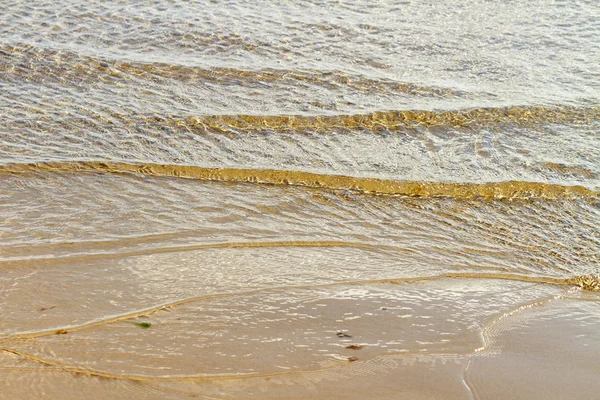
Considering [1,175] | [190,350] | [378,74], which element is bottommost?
[190,350]

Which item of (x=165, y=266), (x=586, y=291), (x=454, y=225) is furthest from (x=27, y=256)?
(x=586, y=291)

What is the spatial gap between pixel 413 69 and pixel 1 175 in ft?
14.7

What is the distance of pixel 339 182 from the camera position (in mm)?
5520

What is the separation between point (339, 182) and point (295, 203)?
52 cm

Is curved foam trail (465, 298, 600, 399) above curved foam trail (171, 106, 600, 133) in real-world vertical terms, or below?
below

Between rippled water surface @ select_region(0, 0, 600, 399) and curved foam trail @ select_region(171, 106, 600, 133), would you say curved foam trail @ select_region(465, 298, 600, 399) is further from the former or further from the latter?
curved foam trail @ select_region(171, 106, 600, 133)

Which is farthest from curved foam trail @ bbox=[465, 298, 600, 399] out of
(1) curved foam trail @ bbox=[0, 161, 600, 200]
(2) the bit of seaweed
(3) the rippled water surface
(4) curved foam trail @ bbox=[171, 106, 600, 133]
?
(4) curved foam trail @ bbox=[171, 106, 600, 133]

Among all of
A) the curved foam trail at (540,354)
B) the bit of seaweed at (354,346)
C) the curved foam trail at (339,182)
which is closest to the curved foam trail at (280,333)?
the bit of seaweed at (354,346)

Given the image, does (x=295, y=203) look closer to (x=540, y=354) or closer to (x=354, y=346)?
Answer: (x=354, y=346)

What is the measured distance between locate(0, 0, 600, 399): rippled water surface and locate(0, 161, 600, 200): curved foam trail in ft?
0.06

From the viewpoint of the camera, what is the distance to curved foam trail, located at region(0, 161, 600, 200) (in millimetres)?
5418

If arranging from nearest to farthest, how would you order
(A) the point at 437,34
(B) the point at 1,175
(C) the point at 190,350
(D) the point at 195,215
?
(C) the point at 190,350
(D) the point at 195,215
(B) the point at 1,175
(A) the point at 437,34

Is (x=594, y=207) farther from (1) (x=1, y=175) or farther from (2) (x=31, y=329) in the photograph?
(1) (x=1, y=175)

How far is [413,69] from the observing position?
308 inches
